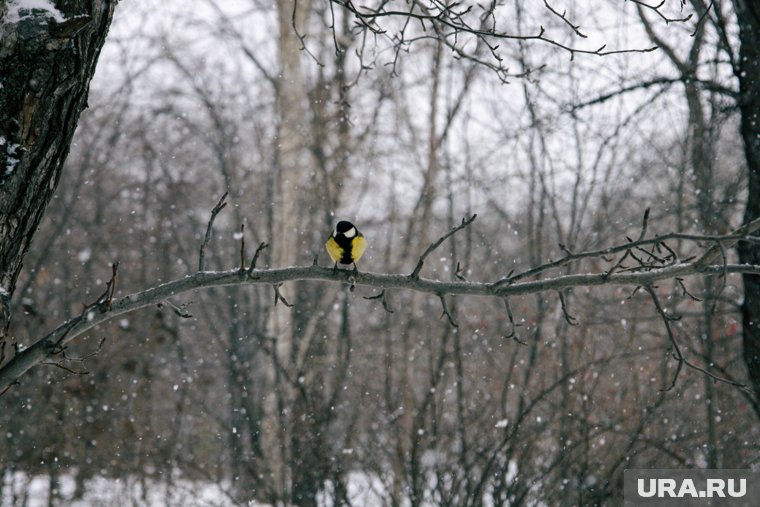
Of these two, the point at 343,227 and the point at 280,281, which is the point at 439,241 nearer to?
the point at 280,281

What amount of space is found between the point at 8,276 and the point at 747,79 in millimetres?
5075

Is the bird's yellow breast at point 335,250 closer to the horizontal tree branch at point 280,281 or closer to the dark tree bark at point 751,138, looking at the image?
the horizontal tree branch at point 280,281


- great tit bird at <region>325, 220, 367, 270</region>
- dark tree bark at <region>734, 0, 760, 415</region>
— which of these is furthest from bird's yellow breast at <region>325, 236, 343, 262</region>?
dark tree bark at <region>734, 0, 760, 415</region>

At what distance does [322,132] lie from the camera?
387 inches

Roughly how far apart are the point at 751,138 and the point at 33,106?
4.80 m

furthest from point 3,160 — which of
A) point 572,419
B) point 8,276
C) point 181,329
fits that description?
point 181,329

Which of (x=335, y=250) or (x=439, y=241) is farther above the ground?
(x=335, y=250)

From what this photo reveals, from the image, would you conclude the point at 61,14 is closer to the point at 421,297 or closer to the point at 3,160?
the point at 3,160

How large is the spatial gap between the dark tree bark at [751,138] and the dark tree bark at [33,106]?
4.17m

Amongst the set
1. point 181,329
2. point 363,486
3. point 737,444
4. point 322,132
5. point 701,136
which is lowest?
point 363,486

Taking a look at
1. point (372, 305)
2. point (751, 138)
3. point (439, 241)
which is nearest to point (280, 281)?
point (439, 241)

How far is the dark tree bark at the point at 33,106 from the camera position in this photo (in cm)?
206

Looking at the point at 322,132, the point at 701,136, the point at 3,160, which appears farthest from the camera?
the point at 322,132

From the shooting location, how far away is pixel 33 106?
6.86 feet
